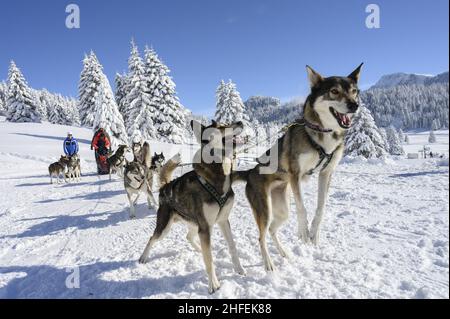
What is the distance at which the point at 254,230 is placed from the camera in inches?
247

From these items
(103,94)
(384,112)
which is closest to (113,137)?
(103,94)

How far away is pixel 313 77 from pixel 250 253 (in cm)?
300

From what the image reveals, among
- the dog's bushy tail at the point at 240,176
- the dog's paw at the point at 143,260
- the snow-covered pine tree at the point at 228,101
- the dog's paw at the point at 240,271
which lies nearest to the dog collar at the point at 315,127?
the dog's bushy tail at the point at 240,176

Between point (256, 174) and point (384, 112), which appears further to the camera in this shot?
point (384, 112)

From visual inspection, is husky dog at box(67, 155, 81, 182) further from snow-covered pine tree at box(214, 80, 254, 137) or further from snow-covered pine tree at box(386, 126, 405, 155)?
snow-covered pine tree at box(386, 126, 405, 155)

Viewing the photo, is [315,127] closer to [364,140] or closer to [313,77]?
[313,77]

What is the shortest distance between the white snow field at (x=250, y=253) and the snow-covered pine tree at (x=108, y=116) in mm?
28428

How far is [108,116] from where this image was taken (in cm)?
3684

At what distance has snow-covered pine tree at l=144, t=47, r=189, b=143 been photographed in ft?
126

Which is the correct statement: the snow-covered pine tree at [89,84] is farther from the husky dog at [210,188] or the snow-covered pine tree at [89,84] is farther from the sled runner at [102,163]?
the husky dog at [210,188]

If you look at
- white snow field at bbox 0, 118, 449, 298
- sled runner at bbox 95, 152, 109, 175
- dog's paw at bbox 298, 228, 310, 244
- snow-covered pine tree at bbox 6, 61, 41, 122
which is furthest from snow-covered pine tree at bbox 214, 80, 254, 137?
snow-covered pine tree at bbox 6, 61, 41, 122

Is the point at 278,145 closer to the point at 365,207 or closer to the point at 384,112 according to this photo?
the point at 365,207

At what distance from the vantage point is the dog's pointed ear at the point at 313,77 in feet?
13.4
